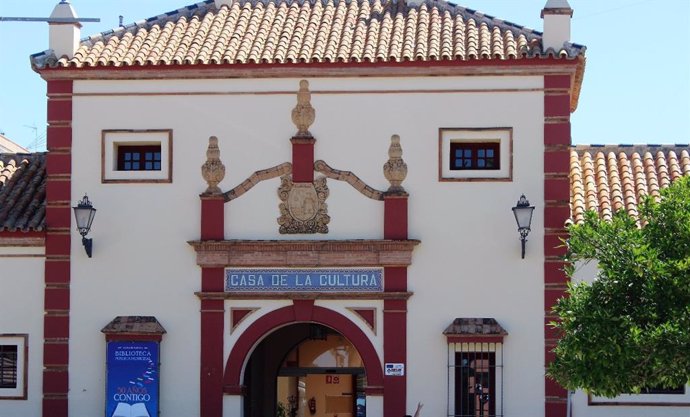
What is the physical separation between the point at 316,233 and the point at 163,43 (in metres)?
4.42

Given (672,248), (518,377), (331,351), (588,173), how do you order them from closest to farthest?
(672,248) < (518,377) < (588,173) < (331,351)

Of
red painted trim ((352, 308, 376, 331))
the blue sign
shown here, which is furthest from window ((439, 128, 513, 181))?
red painted trim ((352, 308, 376, 331))

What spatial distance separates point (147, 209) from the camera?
23047mm

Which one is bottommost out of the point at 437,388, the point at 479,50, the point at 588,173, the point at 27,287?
the point at 437,388

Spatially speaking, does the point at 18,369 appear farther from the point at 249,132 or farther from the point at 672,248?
the point at 672,248

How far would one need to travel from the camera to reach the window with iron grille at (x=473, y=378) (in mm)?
22188

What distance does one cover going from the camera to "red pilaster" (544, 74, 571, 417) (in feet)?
72.6

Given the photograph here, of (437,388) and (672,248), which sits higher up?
(672,248)

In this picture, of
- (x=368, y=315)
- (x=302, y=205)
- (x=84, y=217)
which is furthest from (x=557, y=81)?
(x=84, y=217)

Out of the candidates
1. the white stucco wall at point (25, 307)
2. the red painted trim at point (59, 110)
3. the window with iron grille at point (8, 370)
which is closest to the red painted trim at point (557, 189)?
the red painted trim at point (59, 110)

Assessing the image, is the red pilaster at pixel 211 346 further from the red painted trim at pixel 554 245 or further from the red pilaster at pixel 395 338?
the red painted trim at pixel 554 245

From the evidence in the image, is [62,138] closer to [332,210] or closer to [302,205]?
[302,205]

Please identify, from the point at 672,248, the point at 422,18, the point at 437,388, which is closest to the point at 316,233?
the point at 437,388

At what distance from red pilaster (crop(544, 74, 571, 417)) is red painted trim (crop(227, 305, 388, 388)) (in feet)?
9.18
